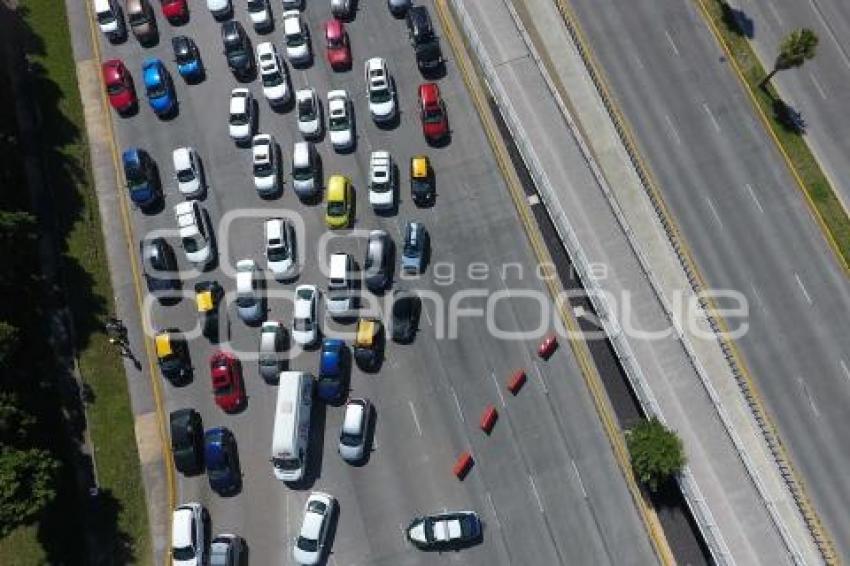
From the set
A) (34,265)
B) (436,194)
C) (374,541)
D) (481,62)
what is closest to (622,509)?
(374,541)

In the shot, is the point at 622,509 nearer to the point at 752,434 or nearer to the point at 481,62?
the point at 752,434

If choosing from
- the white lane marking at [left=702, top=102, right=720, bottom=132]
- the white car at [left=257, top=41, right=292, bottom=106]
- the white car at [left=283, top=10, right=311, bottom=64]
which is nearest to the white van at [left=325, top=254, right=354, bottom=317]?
the white car at [left=257, top=41, right=292, bottom=106]

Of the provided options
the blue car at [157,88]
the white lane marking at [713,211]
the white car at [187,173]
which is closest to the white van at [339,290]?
the white car at [187,173]

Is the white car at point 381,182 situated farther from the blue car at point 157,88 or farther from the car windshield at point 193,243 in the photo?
the blue car at point 157,88

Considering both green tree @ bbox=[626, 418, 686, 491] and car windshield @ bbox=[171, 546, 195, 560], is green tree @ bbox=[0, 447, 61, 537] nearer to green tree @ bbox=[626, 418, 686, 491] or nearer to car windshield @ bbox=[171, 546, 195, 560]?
car windshield @ bbox=[171, 546, 195, 560]

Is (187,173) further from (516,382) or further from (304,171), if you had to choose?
(516,382)
